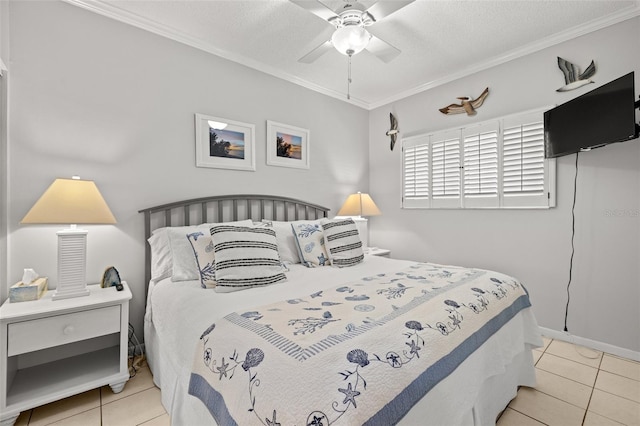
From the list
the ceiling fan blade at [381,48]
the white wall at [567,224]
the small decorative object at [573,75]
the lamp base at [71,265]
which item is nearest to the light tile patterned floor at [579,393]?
the white wall at [567,224]

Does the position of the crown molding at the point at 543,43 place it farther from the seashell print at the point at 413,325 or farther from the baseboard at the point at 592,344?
the seashell print at the point at 413,325

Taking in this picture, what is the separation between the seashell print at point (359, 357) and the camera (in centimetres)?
94

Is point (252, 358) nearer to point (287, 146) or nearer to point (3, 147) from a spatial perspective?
point (3, 147)

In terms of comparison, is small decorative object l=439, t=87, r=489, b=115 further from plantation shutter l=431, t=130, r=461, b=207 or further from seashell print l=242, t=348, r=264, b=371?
seashell print l=242, t=348, r=264, b=371

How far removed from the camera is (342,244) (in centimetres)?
258

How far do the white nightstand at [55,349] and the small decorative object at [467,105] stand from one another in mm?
3646

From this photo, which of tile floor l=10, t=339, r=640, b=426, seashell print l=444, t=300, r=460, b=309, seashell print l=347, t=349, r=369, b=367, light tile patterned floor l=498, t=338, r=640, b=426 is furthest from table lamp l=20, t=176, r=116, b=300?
light tile patterned floor l=498, t=338, r=640, b=426

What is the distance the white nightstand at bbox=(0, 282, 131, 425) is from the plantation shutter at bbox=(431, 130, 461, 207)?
3270mm

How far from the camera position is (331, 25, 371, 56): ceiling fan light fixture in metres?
1.93

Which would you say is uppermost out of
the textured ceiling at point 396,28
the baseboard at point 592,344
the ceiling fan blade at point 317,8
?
the textured ceiling at point 396,28

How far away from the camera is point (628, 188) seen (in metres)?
2.37

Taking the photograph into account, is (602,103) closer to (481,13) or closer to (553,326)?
(481,13)

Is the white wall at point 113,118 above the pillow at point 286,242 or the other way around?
above

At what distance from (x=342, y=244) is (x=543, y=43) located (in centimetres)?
266
